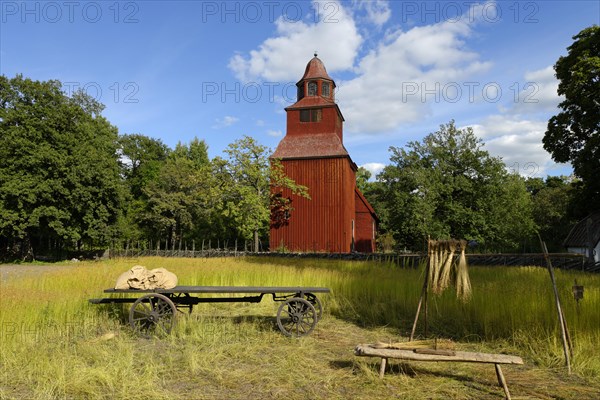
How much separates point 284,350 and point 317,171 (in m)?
22.5

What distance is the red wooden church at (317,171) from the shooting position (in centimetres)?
2741

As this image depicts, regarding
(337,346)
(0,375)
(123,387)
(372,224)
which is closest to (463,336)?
(337,346)

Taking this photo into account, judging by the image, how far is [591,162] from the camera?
70.7ft

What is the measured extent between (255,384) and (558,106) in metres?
27.1

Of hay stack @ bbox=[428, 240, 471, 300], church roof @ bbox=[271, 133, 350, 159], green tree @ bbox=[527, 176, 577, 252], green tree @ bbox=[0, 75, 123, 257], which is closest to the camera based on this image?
hay stack @ bbox=[428, 240, 471, 300]

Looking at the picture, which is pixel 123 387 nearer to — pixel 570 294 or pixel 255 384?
pixel 255 384

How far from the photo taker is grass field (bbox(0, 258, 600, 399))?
4.54 meters

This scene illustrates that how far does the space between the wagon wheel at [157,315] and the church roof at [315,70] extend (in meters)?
26.4

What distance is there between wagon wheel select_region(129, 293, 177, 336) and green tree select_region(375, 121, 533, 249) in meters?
23.6

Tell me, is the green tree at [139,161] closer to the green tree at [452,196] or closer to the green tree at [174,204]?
the green tree at [174,204]

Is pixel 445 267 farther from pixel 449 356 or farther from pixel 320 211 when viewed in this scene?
pixel 320 211

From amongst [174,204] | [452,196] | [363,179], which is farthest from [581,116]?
[363,179]

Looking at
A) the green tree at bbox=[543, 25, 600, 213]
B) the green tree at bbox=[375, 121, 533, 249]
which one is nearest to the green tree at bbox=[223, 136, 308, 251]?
the green tree at bbox=[375, 121, 533, 249]

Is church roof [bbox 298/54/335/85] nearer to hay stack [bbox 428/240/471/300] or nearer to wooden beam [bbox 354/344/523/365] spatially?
hay stack [bbox 428/240/471/300]
